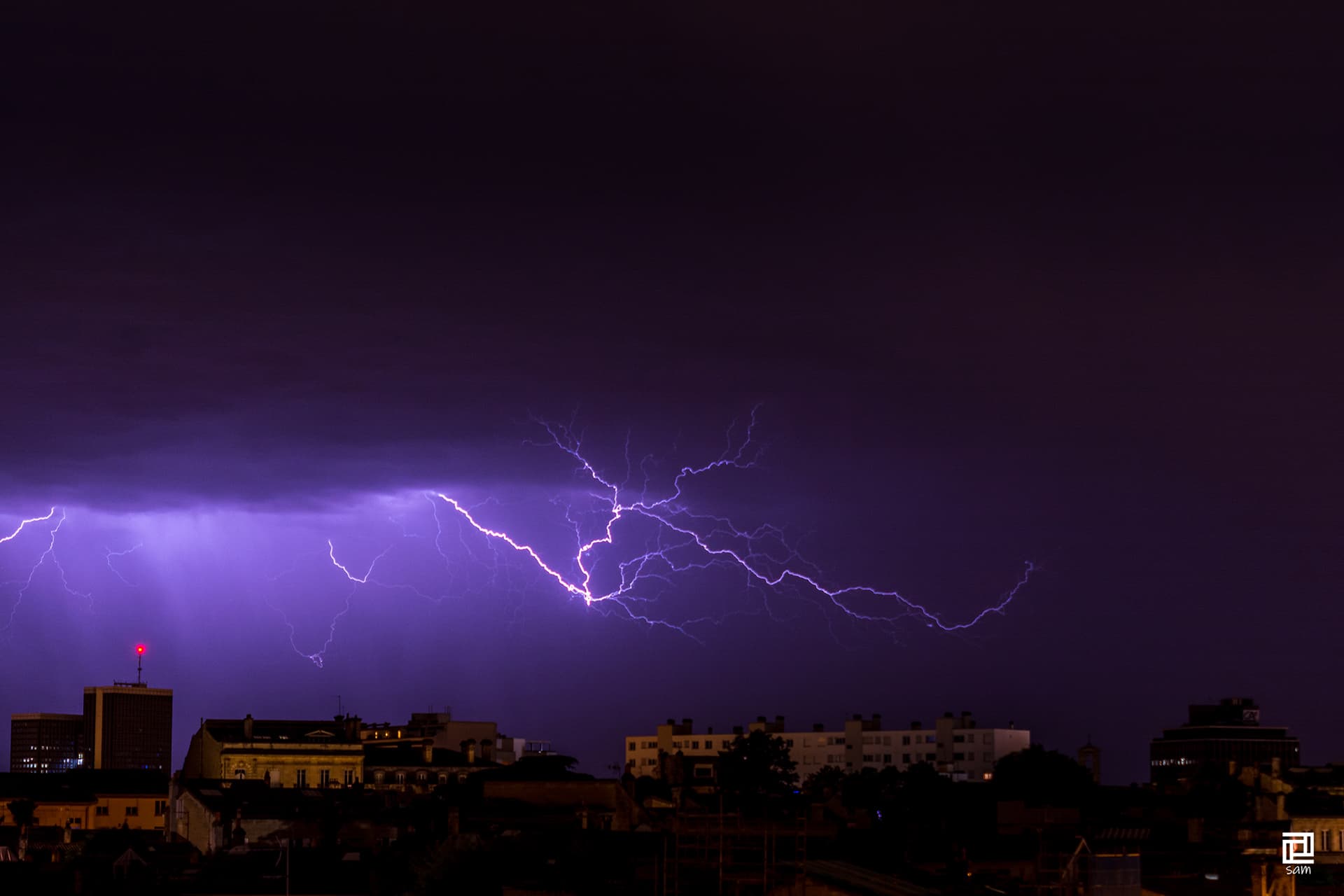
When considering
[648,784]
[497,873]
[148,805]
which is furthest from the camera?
[148,805]

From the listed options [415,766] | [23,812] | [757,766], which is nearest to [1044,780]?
[757,766]

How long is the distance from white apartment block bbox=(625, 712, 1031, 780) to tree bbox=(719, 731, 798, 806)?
113 ft

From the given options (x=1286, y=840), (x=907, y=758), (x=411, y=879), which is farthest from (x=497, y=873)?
(x=907, y=758)

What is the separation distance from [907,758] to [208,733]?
70014 mm

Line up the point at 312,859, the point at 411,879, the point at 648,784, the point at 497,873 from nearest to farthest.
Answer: the point at 497,873
the point at 411,879
the point at 312,859
the point at 648,784

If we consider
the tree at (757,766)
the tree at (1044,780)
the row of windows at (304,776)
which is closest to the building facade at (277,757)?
the row of windows at (304,776)

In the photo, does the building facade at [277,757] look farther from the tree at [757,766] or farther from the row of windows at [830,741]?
the row of windows at [830,741]

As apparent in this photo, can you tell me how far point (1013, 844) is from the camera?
210ft

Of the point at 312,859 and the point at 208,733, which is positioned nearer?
the point at 312,859

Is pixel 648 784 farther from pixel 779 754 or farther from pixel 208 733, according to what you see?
pixel 208 733

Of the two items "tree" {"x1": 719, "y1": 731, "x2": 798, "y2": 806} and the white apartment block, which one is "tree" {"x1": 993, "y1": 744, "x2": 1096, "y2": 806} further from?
the white apartment block

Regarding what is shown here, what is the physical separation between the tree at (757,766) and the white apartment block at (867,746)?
113 ft

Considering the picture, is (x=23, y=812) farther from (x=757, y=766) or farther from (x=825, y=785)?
(x=757, y=766)

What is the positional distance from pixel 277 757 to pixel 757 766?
34.9 meters
